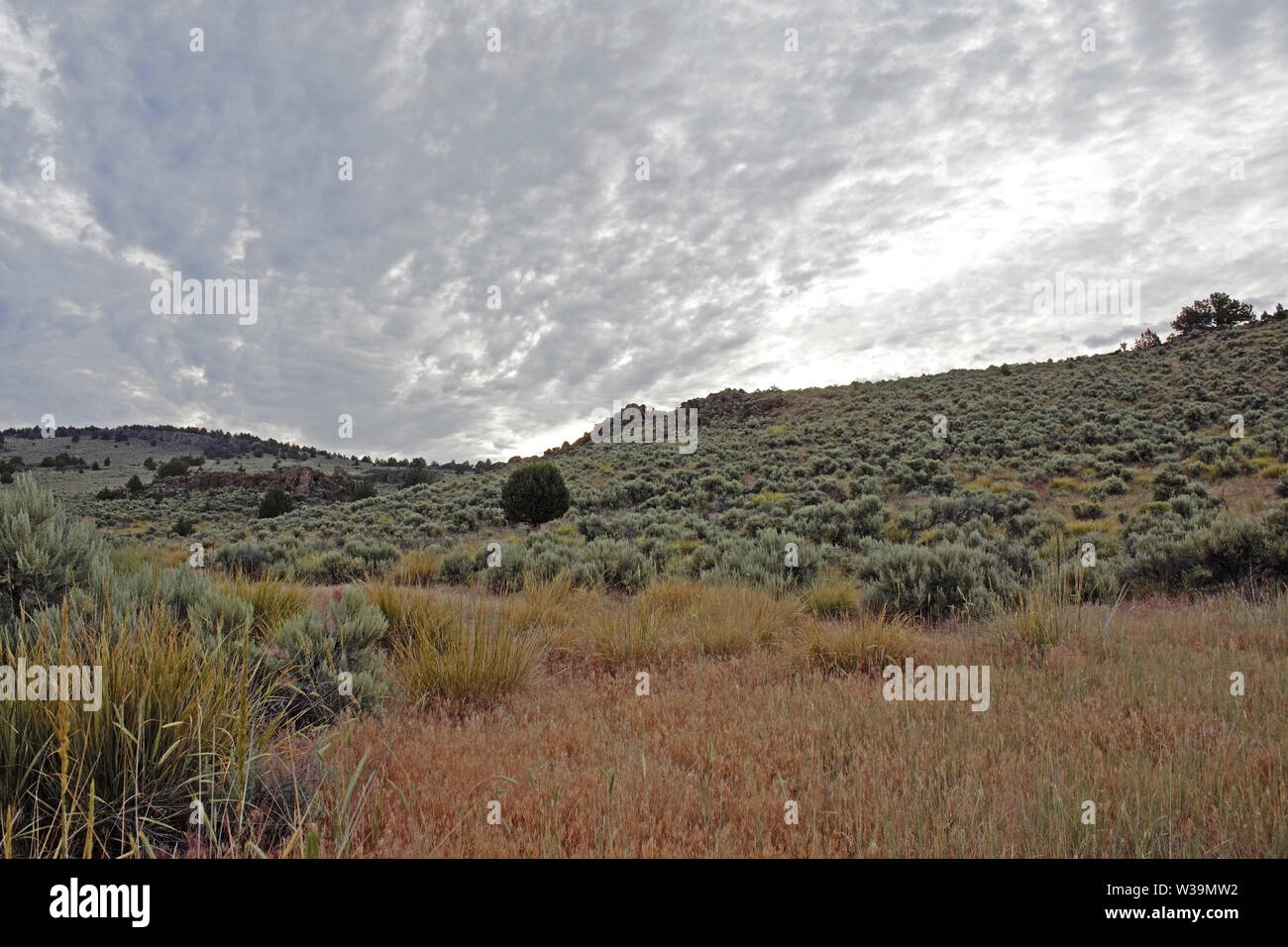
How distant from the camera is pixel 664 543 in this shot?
42.5ft

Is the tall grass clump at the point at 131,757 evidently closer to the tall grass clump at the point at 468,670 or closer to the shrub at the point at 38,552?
the shrub at the point at 38,552

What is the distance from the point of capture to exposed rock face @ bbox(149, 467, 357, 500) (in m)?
51.5

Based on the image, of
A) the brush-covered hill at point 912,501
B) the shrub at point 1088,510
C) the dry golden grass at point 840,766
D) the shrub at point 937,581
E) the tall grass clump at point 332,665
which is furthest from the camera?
the shrub at point 1088,510

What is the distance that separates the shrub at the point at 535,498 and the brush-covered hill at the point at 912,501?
84 centimetres

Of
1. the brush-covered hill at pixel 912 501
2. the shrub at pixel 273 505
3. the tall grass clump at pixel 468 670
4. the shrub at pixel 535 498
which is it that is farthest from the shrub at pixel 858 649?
the shrub at pixel 273 505

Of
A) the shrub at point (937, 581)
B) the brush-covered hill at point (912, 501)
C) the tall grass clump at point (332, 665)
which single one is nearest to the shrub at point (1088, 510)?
the brush-covered hill at point (912, 501)

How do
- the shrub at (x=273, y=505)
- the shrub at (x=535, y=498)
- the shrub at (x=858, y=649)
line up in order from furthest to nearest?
the shrub at (x=273, y=505)
the shrub at (x=535, y=498)
the shrub at (x=858, y=649)

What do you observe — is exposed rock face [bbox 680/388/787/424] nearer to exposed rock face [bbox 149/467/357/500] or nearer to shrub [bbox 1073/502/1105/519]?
exposed rock face [bbox 149/467/357/500]

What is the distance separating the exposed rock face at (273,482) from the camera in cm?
5147

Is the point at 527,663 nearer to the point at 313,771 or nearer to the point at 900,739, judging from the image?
the point at 313,771

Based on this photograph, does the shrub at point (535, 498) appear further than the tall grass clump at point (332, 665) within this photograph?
Yes

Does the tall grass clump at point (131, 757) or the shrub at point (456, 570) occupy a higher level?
the shrub at point (456, 570)

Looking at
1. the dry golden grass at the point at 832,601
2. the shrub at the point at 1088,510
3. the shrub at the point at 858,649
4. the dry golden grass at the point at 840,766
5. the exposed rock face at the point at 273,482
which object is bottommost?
the dry golden grass at the point at 840,766
